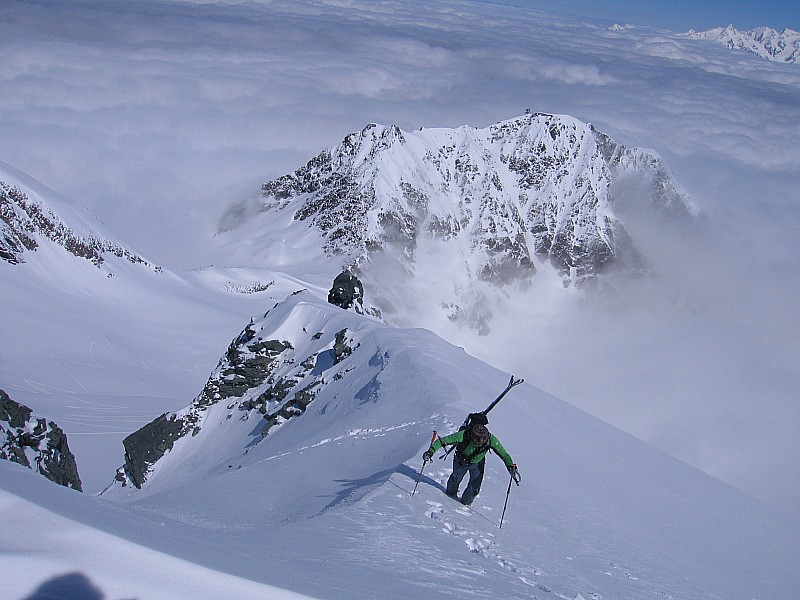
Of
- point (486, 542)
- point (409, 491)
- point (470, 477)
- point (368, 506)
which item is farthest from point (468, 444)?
point (368, 506)

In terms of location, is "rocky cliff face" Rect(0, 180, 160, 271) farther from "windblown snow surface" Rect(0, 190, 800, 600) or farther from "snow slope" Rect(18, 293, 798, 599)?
"snow slope" Rect(18, 293, 798, 599)

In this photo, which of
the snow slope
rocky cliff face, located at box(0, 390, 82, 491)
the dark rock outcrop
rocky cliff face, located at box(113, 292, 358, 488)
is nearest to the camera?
the snow slope

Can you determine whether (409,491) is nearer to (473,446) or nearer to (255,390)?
(473,446)

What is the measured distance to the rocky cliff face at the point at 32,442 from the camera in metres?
13.6

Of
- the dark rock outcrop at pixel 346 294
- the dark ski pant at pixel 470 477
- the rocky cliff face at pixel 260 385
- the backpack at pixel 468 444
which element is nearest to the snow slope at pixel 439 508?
the dark ski pant at pixel 470 477

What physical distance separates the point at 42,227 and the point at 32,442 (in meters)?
34.7

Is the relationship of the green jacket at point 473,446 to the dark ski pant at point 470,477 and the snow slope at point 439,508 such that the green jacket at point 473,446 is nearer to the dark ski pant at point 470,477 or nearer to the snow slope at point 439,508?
the dark ski pant at point 470,477

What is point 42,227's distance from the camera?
145 feet

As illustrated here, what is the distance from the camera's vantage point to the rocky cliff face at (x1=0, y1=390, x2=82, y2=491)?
1364 centimetres

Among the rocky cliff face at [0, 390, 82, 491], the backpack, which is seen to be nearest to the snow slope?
the backpack

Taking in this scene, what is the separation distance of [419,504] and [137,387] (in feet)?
80.7

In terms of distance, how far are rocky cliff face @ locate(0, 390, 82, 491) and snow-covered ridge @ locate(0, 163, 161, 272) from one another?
88.8ft

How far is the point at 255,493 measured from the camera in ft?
40.7

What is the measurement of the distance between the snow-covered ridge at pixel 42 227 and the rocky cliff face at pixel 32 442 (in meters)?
27.1
